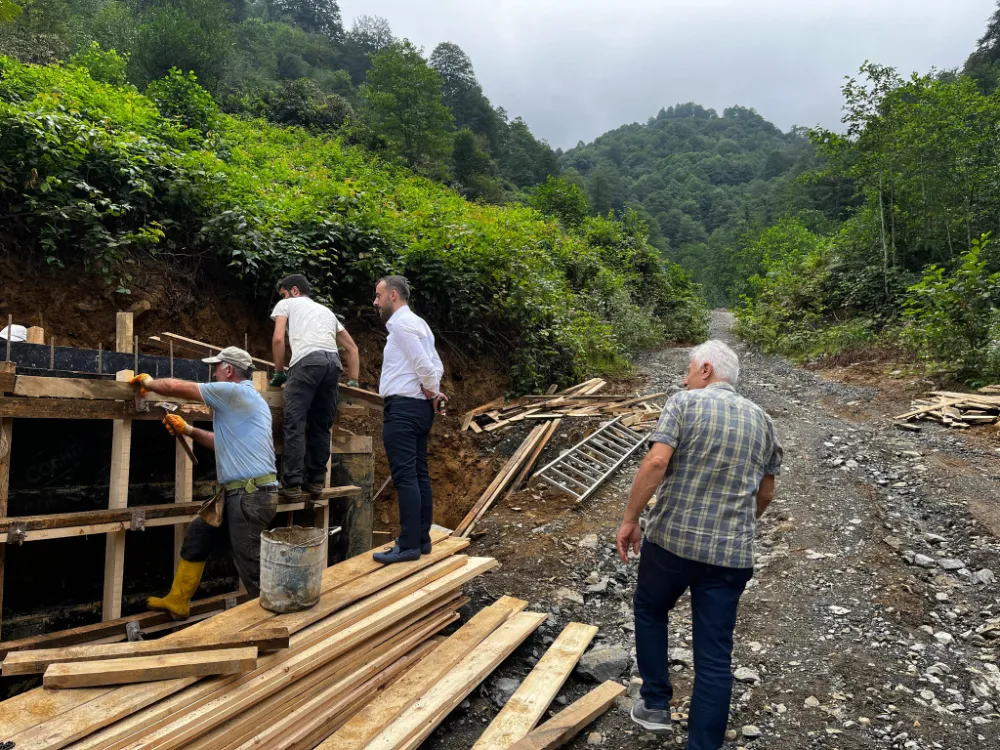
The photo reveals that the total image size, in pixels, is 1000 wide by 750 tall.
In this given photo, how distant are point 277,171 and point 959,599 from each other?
12.3 meters

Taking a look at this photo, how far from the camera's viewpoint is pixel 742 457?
2586 mm

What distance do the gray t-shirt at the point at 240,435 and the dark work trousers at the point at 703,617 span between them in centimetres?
244

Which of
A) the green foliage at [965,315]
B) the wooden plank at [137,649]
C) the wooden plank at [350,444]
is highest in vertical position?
the green foliage at [965,315]

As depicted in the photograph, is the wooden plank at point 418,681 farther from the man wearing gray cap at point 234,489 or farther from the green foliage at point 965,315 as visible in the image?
the green foliage at point 965,315

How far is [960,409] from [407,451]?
8582 millimetres

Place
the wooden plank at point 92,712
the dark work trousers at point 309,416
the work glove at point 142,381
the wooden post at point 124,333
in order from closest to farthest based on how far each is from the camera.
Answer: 1. the wooden plank at point 92,712
2. the work glove at point 142,381
3. the dark work trousers at point 309,416
4. the wooden post at point 124,333

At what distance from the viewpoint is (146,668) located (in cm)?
234

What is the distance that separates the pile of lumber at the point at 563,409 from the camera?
8625 millimetres

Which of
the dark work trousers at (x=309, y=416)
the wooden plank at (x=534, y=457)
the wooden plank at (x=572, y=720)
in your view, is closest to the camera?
the wooden plank at (x=572, y=720)

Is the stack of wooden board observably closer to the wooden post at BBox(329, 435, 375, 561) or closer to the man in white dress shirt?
the man in white dress shirt

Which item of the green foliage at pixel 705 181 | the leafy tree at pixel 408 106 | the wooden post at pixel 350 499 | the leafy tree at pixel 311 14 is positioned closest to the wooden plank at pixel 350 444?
the wooden post at pixel 350 499

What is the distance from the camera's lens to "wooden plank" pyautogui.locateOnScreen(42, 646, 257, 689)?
230 cm

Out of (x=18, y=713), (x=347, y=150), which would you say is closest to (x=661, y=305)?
(x=347, y=150)

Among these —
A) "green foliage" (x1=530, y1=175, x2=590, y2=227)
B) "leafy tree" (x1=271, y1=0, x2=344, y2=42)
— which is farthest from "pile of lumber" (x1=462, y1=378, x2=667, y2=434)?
"leafy tree" (x1=271, y1=0, x2=344, y2=42)
